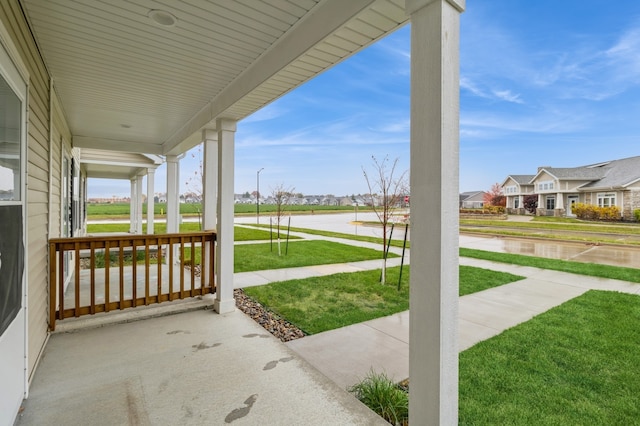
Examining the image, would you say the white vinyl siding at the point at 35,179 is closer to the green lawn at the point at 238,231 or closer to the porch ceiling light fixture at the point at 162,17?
the porch ceiling light fixture at the point at 162,17

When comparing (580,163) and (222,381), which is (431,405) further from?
(580,163)

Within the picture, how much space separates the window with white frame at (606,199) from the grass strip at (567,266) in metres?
19.6

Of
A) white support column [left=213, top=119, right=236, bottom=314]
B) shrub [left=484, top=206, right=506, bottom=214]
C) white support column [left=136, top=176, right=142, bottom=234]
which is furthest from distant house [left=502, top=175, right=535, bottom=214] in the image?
white support column [left=213, top=119, right=236, bottom=314]

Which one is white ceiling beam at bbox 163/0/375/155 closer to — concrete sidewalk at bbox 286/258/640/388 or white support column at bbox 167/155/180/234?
concrete sidewalk at bbox 286/258/640/388

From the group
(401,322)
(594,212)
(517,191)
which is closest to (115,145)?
(401,322)

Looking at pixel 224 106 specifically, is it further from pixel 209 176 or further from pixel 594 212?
pixel 594 212

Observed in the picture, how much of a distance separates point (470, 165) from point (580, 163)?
960 cm

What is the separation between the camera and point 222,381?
2.47 m

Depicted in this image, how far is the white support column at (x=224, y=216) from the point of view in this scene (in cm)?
407

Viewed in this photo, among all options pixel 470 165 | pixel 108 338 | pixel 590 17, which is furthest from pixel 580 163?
pixel 108 338

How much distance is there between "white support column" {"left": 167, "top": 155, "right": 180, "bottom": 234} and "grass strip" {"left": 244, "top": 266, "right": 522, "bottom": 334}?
9.78ft

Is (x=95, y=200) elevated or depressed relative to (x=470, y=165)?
depressed

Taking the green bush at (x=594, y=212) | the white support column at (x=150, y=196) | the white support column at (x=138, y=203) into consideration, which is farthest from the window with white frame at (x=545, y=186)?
the white support column at (x=138, y=203)

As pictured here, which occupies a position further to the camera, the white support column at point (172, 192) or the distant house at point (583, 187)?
the distant house at point (583, 187)
